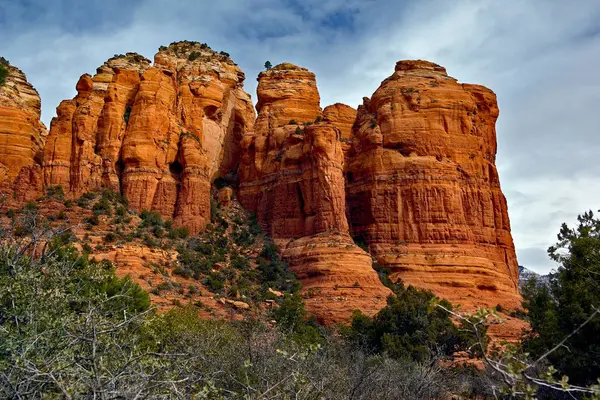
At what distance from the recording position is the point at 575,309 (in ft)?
69.4

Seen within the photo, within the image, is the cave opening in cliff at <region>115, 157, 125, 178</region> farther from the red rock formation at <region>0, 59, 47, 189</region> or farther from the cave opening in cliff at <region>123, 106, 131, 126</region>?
the red rock formation at <region>0, 59, 47, 189</region>

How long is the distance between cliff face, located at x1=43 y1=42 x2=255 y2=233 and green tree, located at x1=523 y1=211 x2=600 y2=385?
117ft

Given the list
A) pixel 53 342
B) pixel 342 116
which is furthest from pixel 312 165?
A: pixel 53 342

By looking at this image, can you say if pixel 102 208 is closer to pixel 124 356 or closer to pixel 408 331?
pixel 408 331

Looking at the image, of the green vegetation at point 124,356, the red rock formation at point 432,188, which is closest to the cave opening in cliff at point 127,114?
the red rock formation at point 432,188

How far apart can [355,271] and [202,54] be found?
34007mm

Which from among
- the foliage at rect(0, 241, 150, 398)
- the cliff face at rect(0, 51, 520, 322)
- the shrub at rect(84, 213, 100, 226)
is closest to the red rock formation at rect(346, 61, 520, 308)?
the cliff face at rect(0, 51, 520, 322)

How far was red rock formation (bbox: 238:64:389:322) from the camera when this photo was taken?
47000 millimetres

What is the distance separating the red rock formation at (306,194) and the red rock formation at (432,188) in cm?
537

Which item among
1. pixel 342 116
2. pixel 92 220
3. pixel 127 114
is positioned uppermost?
pixel 342 116

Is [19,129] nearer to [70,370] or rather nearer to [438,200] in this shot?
[438,200]

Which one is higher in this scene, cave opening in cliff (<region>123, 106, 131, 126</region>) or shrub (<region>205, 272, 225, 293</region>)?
cave opening in cliff (<region>123, 106, 131, 126</region>)

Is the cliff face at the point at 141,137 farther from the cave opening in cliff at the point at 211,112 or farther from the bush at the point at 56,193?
the bush at the point at 56,193

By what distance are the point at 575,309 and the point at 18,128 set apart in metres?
51.1
